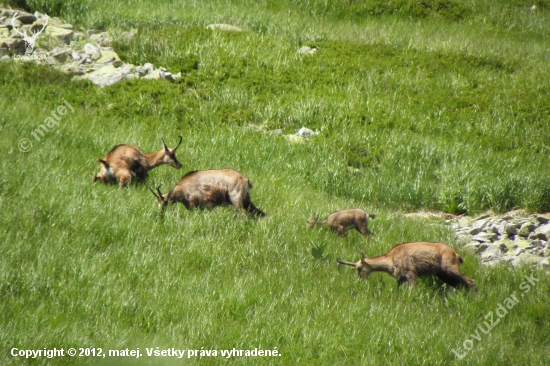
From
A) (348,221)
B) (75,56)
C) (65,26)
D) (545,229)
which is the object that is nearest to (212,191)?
(348,221)

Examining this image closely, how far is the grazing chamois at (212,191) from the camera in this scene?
8.07 metres

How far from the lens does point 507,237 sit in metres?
9.20

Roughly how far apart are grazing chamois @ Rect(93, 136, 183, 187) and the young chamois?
331 centimetres

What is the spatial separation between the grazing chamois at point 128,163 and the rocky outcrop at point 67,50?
471 centimetres

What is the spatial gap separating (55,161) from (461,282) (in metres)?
5.87

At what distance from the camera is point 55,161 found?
29.6ft

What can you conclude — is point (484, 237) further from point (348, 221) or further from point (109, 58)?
point (109, 58)

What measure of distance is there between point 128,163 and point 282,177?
2828 millimetres

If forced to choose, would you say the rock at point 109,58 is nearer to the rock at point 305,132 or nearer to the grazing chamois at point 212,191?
the rock at point 305,132

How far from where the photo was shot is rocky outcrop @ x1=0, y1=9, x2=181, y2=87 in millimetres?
13328

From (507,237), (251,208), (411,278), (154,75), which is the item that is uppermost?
(411,278)

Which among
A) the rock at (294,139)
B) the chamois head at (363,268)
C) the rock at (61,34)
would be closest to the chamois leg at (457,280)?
the chamois head at (363,268)

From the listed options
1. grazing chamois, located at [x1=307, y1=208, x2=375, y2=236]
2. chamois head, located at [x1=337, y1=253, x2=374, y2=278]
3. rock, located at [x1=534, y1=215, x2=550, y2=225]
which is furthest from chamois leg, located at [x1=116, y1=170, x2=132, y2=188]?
rock, located at [x1=534, y1=215, x2=550, y2=225]

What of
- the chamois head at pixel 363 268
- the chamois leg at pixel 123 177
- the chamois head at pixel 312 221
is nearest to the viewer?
the chamois head at pixel 363 268
